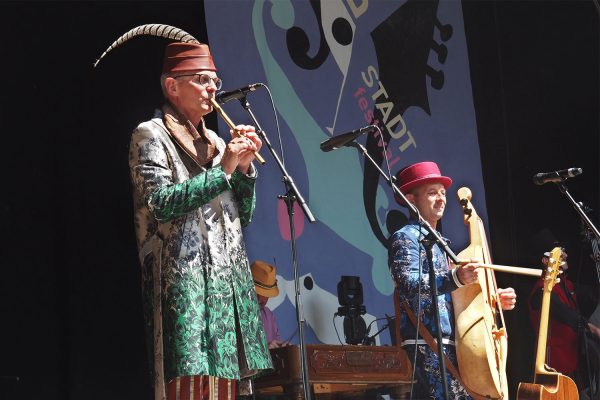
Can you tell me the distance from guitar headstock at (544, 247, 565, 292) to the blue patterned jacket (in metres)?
0.64

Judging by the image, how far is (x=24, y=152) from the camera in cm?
397

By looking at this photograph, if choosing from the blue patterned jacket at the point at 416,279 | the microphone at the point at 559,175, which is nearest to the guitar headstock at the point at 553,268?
the microphone at the point at 559,175

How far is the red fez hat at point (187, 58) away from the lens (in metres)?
3.42

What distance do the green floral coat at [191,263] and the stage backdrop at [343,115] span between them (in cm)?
150

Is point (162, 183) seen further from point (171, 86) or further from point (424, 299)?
point (424, 299)

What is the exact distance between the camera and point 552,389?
436 cm

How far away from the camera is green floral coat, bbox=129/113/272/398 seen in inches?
119

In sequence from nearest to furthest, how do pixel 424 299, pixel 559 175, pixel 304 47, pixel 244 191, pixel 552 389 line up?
pixel 244 191 → pixel 424 299 → pixel 552 389 → pixel 559 175 → pixel 304 47

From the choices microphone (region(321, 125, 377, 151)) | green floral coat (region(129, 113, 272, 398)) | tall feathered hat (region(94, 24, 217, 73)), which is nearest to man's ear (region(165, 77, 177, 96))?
tall feathered hat (region(94, 24, 217, 73))

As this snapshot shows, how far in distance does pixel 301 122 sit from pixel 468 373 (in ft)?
6.01

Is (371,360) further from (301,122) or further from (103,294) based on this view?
(301,122)

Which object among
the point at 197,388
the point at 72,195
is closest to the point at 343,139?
the point at 72,195

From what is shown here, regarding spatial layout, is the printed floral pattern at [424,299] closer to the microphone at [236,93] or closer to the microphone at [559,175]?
the microphone at [559,175]

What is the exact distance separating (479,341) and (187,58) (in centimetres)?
169
